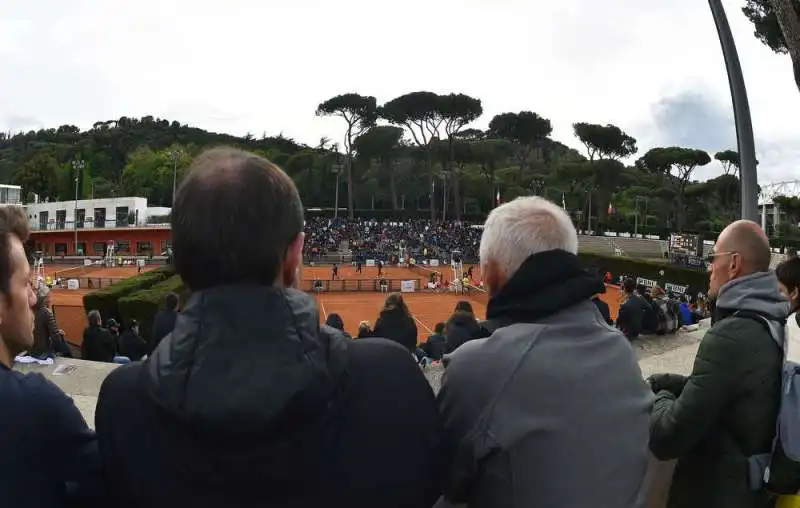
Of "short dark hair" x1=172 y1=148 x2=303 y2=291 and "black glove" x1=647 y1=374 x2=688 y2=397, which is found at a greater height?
"short dark hair" x1=172 y1=148 x2=303 y2=291

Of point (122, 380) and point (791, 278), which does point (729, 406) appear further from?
point (122, 380)

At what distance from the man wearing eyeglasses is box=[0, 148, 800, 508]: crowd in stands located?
1.65 ft

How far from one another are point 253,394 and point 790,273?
2.89m

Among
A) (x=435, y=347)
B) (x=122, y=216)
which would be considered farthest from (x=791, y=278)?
(x=122, y=216)

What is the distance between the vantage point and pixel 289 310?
3.43ft

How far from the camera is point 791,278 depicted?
293cm

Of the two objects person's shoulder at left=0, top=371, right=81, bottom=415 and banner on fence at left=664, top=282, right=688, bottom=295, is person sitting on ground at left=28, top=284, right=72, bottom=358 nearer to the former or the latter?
person's shoulder at left=0, top=371, right=81, bottom=415

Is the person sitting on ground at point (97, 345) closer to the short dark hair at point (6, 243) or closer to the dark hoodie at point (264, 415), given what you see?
the short dark hair at point (6, 243)

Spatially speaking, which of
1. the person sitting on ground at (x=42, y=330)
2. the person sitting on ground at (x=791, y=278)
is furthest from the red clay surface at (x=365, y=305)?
the person sitting on ground at (x=791, y=278)

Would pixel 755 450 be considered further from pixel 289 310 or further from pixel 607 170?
pixel 607 170

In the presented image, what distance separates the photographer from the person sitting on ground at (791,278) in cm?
290

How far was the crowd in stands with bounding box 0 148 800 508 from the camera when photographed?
0.99 m

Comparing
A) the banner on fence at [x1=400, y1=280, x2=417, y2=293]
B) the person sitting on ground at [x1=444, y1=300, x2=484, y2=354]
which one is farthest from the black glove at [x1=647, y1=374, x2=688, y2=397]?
the banner on fence at [x1=400, y1=280, x2=417, y2=293]

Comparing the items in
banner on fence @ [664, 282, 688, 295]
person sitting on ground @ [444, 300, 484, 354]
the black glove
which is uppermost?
the black glove
